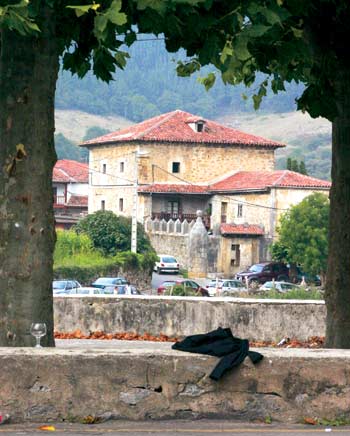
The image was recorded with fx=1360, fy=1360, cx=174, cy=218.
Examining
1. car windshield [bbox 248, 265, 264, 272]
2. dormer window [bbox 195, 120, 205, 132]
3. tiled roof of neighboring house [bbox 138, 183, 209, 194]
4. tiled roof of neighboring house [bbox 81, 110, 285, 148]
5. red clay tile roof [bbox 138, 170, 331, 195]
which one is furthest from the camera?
dormer window [bbox 195, 120, 205, 132]

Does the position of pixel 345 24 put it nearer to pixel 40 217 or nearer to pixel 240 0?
pixel 240 0

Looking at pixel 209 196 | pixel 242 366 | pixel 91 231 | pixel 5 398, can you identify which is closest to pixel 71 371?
pixel 5 398

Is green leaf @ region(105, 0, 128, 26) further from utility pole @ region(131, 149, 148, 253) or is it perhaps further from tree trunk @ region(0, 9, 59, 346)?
utility pole @ region(131, 149, 148, 253)

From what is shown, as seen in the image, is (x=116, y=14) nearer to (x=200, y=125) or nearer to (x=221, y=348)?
(x=221, y=348)

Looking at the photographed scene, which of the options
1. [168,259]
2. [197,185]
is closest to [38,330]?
[168,259]

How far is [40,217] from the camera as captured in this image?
12891 mm

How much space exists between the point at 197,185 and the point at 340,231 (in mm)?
104700

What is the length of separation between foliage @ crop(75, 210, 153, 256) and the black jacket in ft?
297

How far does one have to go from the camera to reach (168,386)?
35.4ft

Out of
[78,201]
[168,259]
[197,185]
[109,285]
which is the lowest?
[109,285]

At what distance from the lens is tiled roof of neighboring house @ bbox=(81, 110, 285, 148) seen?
121500 millimetres

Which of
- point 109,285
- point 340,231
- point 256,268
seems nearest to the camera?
point 340,231

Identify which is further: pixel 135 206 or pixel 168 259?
pixel 168 259

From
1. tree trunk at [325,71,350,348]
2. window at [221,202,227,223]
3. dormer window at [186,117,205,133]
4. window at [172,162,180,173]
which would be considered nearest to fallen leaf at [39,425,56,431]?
tree trunk at [325,71,350,348]
